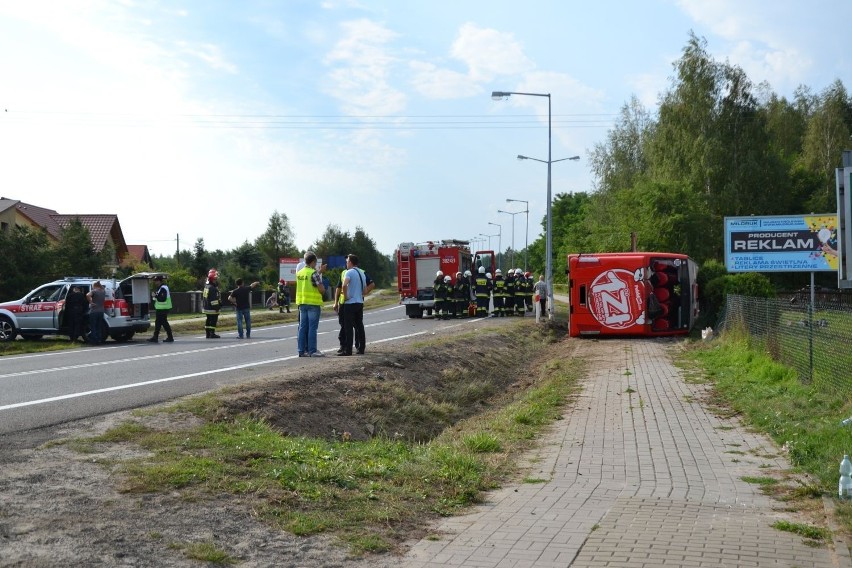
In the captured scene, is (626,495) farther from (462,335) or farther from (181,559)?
(462,335)

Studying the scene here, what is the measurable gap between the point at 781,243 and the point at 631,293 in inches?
300

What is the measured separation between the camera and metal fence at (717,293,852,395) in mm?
11766

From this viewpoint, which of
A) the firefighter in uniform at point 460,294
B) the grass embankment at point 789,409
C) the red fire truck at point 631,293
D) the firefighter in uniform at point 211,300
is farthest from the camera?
the firefighter in uniform at point 460,294

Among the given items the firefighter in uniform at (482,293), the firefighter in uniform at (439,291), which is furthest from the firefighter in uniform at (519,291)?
the firefighter in uniform at (439,291)

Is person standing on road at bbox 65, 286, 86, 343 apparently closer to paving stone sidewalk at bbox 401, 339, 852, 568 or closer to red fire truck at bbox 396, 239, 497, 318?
red fire truck at bbox 396, 239, 497, 318

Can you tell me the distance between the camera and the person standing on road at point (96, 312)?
23.8m

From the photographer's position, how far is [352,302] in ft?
52.8

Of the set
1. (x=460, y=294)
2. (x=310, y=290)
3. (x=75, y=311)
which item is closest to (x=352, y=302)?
(x=310, y=290)

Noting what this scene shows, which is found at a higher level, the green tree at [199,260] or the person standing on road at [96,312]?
the green tree at [199,260]

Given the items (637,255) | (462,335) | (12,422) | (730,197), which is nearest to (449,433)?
(12,422)

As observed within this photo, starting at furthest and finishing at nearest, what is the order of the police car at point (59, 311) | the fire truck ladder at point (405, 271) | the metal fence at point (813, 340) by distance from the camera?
the fire truck ladder at point (405, 271)
the police car at point (59, 311)
the metal fence at point (813, 340)

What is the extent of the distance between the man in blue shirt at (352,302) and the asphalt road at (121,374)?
781 mm

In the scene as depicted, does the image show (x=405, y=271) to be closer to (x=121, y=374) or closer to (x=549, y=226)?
(x=549, y=226)

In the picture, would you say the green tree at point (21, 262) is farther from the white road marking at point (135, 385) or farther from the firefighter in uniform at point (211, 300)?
the white road marking at point (135, 385)
